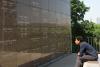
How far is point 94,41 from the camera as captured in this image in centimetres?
2941

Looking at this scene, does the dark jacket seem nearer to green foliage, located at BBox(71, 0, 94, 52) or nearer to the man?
the man

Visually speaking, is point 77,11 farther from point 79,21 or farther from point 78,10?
point 79,21

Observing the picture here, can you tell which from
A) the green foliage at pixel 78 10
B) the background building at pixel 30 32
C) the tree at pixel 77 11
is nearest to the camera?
the background building at pixel 30 32

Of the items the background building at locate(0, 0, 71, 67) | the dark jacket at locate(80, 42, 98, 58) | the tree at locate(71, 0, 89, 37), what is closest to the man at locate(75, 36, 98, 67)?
the dark jacket at locate(80, 42, 98, 58)

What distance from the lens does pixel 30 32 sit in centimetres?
1440

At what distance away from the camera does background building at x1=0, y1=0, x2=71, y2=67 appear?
11375 millimetres

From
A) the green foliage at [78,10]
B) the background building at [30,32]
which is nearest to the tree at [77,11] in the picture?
the green foliage at [78,10]

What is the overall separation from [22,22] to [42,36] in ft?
12.6

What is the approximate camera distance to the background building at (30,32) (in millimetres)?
11375

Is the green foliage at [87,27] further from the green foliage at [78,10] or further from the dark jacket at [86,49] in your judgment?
the dark jacket at [86,49]

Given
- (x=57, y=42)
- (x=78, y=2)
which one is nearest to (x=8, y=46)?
(x=57, y=42)

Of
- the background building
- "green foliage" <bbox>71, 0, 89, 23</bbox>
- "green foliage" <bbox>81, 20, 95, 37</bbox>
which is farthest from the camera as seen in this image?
"green foliage" <bbox>71, 0, 89, 23</bbox>

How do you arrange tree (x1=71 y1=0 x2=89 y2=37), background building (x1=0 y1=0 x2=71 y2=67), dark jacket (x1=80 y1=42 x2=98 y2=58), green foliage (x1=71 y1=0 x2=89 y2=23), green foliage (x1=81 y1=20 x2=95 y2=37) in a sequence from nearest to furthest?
dark jacket (x1=80 y1=42 x2=98 y2=58) → background building (x1=0 y1=0 x2=71 y2=67) → green foliage (x1=81 y1=20 x2=95 y2=37) → tree (x1=71 y1=0 x2=89 y2=37) → green foliage (x1=71 y1=0 x2=89 y2=23)

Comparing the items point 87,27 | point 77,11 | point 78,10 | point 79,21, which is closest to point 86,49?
point 87,27
